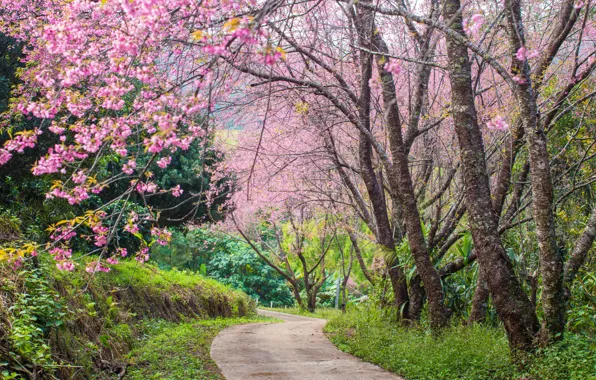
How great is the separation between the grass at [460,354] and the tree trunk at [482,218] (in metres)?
0.43

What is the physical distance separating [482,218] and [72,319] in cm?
497

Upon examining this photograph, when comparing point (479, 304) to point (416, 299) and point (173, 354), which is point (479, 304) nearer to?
point (416, 299)

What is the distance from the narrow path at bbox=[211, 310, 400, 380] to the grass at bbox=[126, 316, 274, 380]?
223mm

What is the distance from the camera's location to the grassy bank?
4973 millimetres

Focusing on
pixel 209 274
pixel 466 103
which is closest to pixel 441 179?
pixel 466 103

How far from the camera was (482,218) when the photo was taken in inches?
263

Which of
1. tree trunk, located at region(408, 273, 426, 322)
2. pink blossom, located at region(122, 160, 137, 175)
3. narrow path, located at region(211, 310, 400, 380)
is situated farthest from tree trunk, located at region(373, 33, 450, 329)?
pink blossom, located at region(122, 160, 137, 175)

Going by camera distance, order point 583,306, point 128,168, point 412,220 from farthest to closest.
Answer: point 412,220 → point 583,306 → point 128,168

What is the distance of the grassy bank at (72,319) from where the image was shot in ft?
16.3

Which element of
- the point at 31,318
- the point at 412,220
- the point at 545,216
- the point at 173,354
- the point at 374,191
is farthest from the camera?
the point at 374,191

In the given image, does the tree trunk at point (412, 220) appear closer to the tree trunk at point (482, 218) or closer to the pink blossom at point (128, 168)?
the tree trunk at point (482, 218)

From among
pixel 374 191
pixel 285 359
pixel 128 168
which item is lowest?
pixel 285 359

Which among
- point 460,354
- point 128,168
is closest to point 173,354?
point 128,168

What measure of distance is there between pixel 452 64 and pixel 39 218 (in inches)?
275
